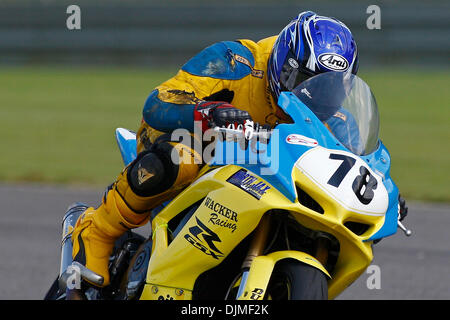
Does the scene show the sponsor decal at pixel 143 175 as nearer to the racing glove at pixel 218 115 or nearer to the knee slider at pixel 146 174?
the knee slider at pixel 146 174

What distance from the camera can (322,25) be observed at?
11.9ft

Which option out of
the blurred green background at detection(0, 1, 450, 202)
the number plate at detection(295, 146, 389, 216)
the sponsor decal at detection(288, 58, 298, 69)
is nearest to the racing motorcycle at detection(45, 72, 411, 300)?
the number plate at detection(295, 146, 389, 216)

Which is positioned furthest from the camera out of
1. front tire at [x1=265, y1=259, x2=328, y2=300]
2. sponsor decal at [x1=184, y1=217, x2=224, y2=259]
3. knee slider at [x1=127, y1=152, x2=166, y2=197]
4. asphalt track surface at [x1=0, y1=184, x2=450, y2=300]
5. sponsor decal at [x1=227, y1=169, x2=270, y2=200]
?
asphalt track surface at [x1=0, y1=184, x2=450, y2=300]

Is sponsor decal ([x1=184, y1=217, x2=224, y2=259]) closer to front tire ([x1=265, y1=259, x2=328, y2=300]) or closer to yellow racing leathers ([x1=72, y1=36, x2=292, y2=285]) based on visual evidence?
front tire ([x1=265, y1=259, x2=328, y2=300])

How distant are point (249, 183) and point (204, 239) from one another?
0.28m

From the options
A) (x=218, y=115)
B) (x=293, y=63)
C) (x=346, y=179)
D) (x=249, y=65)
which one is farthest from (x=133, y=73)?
(x=346, y=179)

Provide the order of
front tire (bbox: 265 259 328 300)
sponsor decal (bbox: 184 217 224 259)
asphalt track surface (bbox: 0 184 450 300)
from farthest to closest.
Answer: asphalt track surface (bbox: 0 184 450 300)
sponsor decal (bbox: 184 217 224 259)
front tire (bbox: 265 259 328 300)

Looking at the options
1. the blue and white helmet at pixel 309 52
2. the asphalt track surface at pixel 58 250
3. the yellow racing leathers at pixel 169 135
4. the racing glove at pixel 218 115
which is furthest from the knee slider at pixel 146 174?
the asphalt track surface at pixel 58 250

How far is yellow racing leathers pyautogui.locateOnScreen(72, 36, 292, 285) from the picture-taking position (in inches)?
139

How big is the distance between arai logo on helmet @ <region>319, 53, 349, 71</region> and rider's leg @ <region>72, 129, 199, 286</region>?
0.67 metres

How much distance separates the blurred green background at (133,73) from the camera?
989 centimetres

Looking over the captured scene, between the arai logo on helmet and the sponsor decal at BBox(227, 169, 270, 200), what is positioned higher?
the arai logo on helmet

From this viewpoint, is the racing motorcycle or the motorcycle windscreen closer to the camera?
the racing motorcycle
